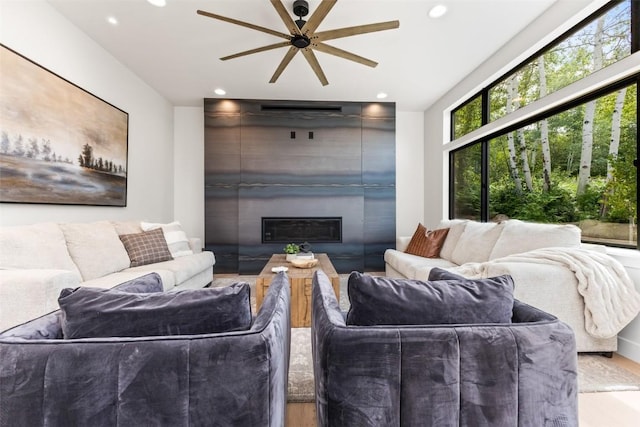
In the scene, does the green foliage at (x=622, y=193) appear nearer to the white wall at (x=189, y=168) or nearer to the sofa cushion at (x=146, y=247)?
the sofa cushion at (x=146, y=247)

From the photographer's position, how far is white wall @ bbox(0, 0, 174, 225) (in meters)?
2.20

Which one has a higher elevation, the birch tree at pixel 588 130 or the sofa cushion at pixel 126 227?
the birch tree at pixel 588 130

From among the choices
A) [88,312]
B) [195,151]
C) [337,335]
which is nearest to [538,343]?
[337,335]

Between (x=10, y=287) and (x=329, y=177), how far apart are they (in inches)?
148

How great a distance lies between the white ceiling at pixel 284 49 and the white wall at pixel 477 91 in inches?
4.5

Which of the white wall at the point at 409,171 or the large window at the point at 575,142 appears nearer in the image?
the large window at the point at 575,142

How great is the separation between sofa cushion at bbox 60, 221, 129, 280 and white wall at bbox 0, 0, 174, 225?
1.09 ft

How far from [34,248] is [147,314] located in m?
1.80

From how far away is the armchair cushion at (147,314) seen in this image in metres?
0.84

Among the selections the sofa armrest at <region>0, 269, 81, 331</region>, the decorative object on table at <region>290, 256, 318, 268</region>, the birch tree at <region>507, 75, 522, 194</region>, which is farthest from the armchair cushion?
the birch tree at <region>507, 75, 522, 194</region>

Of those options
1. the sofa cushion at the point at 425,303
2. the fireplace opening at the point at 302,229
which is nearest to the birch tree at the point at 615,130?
the sofa cushion at the point at 425,303

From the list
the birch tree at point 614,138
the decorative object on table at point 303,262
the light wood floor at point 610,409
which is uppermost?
the birch tree at point 614,138

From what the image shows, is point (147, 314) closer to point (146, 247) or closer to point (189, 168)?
point (146, 247)

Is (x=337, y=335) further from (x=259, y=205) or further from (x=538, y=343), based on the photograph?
(x=259, y=205)
